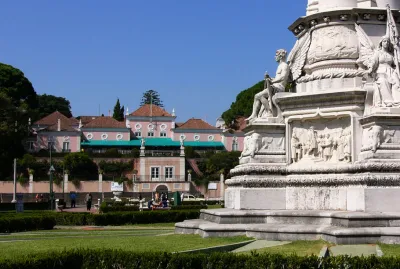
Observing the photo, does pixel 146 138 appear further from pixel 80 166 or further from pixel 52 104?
pixel 52 104

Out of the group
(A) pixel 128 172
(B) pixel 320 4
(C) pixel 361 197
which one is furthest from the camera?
(A) pixel 128 172

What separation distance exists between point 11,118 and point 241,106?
103ft

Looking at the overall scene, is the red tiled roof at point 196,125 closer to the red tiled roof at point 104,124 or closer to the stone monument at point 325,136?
the red tiled roof at point 104,124

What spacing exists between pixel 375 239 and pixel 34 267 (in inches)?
242

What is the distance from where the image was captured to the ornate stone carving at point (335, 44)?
15.6 m

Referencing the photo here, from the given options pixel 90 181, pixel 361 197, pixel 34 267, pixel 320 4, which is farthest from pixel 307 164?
pixel 90 181

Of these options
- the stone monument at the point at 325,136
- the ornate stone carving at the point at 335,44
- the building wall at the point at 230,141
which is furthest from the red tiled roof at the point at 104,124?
the ornate stone carving at the point at 335,44

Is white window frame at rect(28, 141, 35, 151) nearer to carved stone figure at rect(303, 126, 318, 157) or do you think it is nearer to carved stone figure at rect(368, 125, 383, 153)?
carved stone figure at rect(303, 126, 318, 157)

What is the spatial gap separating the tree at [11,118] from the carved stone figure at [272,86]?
38318 mm

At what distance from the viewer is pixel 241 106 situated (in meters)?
79.4

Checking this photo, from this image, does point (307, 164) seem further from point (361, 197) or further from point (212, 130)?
point (212, 130)

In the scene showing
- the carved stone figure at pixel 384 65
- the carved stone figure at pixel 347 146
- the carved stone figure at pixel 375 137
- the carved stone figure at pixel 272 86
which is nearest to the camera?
the carved stone figure at pixel 375 137

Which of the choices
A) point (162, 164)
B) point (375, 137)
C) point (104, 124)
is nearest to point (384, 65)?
point (375, 137)

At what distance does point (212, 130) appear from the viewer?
96.7 metres
